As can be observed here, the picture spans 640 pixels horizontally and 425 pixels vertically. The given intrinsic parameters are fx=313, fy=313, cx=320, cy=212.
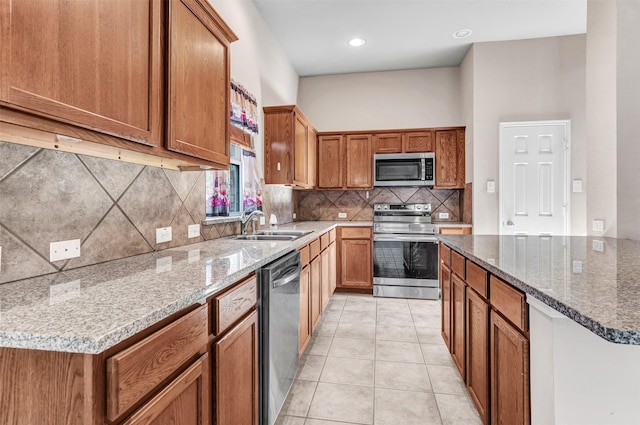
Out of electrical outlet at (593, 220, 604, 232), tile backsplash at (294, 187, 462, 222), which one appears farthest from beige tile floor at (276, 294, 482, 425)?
tile backsplash at (294, 187, 462, 222)

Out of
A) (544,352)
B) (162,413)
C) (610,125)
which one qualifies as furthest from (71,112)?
(610,125)

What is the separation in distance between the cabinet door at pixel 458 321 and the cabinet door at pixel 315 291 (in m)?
1.05

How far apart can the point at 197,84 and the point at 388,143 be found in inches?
127

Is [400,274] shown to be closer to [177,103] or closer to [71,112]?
[177,103]

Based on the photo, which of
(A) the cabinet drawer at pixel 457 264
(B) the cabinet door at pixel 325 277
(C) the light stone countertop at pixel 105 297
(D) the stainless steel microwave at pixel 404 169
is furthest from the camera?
(D) the stainless steel microwave at pixel 404 169

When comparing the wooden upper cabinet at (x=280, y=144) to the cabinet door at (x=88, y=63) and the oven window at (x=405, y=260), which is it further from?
the cabinet door at (x=88, y=63)

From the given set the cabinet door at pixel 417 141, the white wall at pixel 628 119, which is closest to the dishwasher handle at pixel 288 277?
the white wall at pixel 628 119

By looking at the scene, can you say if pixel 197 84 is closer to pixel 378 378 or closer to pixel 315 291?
pixel 315 291

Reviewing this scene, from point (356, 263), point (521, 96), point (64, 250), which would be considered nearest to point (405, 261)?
point (356, 263)

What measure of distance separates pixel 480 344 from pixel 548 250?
62 cm

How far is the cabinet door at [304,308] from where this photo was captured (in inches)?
85.6

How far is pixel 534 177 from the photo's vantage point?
149 inches

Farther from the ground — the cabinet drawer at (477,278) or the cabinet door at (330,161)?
the cabinet door at (330,161)

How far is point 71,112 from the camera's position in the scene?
34.4 inches
